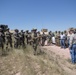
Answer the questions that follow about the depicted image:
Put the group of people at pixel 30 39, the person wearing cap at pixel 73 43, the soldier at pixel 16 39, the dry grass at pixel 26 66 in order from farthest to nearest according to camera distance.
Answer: the soldier at pixel 16 39, the group of people at pixel 30 39, the person wearing cap at pixel 73 43, the dry grass at pixel 26 66

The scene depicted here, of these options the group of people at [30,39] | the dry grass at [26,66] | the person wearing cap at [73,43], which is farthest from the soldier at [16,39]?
the person wearing cap at [73,43]

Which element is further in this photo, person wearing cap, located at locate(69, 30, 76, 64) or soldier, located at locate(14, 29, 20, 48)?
soldier, located at locate(14, 29, 20, 48)

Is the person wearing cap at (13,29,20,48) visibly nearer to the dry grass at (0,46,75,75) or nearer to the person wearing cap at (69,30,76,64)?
the dry grass at (0,46,75,75)

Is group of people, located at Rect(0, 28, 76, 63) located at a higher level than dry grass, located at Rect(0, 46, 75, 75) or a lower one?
higher

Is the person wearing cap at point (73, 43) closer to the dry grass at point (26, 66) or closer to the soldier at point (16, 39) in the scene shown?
the dry grass at point (26, 66)

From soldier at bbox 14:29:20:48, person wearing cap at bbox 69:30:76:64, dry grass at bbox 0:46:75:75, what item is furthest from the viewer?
soldier at bbox 14:29:20:48

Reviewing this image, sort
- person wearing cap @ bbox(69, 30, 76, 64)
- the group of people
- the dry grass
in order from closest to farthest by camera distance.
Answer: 1. the dry grass
2. person wearing cap @ bbox(69, 30, 76, 64)
3. the group of people

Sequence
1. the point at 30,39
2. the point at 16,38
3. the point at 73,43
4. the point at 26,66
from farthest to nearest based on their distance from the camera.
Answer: the point at 16,38 → the point at 30,39 → the point at 73,43 → the point at 26,66

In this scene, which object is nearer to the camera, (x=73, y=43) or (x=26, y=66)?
(x=26, y=66)

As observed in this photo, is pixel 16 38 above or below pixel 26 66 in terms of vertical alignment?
above

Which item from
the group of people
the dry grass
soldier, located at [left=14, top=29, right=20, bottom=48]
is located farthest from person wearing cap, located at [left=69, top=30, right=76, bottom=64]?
soldier, located at [left=14, top=29, right=20, bottom=48]

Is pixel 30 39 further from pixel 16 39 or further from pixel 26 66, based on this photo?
pixel 26 66

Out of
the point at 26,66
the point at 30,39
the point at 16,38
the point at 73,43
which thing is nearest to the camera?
the point at 26,66

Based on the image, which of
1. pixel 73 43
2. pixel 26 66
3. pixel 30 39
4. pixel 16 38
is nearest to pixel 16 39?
pixel 16 38
